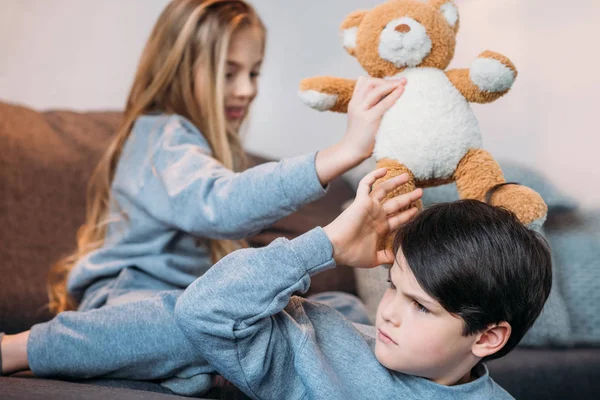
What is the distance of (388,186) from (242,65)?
1.95ft

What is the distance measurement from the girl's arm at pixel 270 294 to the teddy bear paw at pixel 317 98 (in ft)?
0.42

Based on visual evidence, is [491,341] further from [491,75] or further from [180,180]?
[180,180]

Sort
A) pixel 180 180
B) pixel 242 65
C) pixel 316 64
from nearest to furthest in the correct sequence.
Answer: pixel 180 180
pixel 242 65
pixel 316 64

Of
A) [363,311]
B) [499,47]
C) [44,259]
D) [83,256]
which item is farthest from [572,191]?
[44,259]

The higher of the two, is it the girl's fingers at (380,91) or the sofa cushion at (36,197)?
the girl's fingers at (380,91)

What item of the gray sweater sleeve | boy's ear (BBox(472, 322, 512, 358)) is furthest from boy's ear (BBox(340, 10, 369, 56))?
boy's ear (BBox(472, 322, 512, 358))

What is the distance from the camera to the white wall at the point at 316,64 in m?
1.19

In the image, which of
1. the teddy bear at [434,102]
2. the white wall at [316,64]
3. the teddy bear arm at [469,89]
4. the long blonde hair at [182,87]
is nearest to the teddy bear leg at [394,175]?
the teddy bear at [434,102]

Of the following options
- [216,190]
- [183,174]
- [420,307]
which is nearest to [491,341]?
[420,307]

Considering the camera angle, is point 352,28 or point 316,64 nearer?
point 352,28

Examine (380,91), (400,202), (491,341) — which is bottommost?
(491,341)

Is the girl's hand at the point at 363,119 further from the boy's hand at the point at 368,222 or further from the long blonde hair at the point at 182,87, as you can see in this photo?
the long blonde hair at the point at 182,87

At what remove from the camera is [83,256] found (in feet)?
4.01

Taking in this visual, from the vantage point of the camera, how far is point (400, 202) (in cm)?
75
